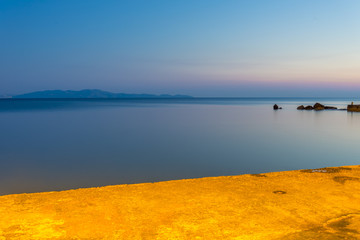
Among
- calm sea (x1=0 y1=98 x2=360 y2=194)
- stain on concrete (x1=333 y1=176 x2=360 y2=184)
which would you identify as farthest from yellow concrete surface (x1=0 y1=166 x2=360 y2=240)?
calm sea (x1=0 y1=98 x2=360 y2=194)

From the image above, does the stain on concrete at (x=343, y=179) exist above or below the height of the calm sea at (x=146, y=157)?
above

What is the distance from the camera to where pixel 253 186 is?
640cm

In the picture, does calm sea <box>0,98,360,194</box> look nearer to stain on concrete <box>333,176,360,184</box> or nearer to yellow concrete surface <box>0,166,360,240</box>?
yellow concrete surface <box>0,166,360,240</box>

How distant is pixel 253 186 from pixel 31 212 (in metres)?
4.50

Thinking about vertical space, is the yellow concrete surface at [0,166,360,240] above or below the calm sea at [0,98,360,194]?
above

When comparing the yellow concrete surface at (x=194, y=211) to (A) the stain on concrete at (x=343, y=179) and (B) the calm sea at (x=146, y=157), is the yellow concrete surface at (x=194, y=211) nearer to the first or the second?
(A) the stain on concrete at (x=343, y=179)

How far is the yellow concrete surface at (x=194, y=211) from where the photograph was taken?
4082 mm

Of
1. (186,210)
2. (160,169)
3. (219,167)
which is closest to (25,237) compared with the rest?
(186,210)

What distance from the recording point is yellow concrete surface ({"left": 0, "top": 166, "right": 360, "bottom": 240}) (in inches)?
161

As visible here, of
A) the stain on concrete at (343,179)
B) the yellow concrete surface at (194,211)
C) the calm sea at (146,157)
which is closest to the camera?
the yellow concrete surface at (194,211)

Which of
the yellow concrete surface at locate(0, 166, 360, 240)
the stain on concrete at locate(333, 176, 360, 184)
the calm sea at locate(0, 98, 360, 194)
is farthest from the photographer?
the calm sea at locate(0, 98, 360, 194)

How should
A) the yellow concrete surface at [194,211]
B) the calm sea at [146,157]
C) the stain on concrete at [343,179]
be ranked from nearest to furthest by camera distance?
the yellow concrete surface at [194,211] → the stain on concrete at [343,179] → the calm sea at [146,157]

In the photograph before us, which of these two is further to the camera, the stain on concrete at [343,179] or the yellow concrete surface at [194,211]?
the stain on concrete at [343,179]

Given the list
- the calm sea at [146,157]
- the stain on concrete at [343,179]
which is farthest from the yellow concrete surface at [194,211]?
the calm sea at [146,157]
